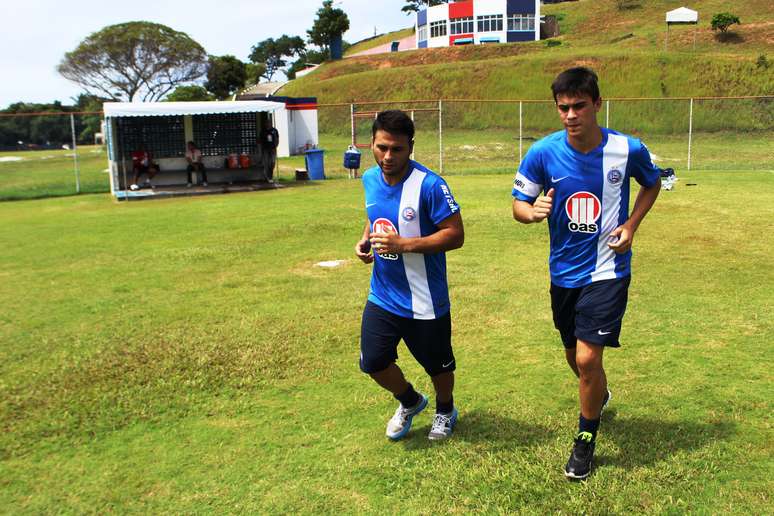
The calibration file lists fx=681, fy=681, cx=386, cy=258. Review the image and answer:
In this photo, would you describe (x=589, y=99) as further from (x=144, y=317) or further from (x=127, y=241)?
(x=127, y=241)

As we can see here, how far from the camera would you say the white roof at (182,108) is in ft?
57.9

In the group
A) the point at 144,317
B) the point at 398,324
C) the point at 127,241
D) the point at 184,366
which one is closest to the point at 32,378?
the point at 184,366

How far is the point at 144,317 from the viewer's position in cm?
670

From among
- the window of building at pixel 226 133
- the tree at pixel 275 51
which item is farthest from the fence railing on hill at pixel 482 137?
the tree at pixel 275 51

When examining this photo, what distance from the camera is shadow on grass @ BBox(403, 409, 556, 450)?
3926mm

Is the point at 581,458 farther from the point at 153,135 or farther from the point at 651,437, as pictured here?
the point at 153,135

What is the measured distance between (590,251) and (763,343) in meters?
2.81

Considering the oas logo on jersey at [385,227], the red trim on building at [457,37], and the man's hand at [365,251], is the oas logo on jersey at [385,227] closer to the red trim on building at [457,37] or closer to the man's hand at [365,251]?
the man's hand at [365,251]

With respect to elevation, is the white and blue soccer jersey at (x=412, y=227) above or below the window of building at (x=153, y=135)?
below

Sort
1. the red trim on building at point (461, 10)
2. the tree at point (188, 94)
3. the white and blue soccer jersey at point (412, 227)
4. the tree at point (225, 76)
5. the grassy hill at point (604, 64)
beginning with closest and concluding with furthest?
the white and blue soccer jersey at point (412, 227) < the grassy hill at point (604, 64) < the tree at point (188, 94) < the tree at point (225, 76) < the red trim on building at point (461, 10)

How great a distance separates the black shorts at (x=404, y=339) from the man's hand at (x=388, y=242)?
1.45ft

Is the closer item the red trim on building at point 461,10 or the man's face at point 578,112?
the man's face at point 578,112

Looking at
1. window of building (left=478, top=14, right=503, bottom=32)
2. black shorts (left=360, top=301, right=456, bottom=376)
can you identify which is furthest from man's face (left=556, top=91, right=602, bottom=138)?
window of building (left=478, top=14, right=503, bottom=32)

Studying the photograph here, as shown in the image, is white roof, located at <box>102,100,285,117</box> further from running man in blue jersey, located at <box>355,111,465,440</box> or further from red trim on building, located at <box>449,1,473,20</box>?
red trim on building, located at <box>449,1,473,20</box>
